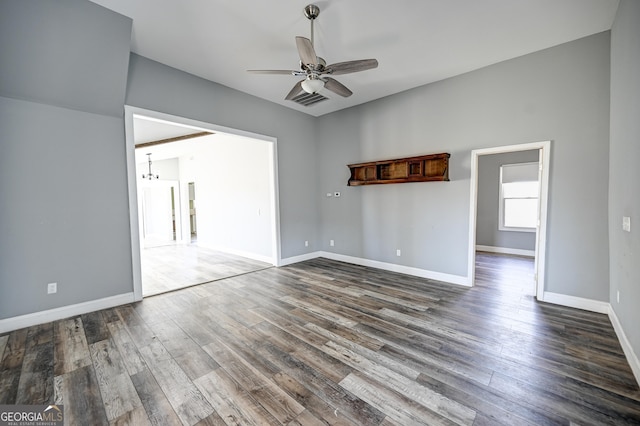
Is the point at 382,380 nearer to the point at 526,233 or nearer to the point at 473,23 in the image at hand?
the point at 473,23

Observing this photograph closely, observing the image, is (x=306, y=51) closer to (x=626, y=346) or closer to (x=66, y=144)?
(x=66, y=144)

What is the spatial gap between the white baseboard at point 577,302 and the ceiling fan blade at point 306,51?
13.9ft

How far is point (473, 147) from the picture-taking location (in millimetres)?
3982

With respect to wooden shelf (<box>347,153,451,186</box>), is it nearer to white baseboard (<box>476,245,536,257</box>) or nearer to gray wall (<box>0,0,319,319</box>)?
gray wall (<box>0,0,319,319</box>)

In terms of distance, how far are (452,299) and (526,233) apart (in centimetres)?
421

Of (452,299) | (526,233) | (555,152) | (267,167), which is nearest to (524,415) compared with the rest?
(452,299)

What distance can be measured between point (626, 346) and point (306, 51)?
13.1 ft

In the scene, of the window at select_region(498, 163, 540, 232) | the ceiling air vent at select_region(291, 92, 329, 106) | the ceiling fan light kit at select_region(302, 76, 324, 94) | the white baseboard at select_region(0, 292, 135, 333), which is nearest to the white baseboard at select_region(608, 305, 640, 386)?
the ceiling fan light kit at select_region(302, 76, 324, 94)

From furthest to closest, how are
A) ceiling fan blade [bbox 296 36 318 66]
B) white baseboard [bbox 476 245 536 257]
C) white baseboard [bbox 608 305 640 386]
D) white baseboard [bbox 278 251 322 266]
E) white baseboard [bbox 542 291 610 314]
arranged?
white baseboard [bbox 476 245 536 257] → white baseboard [bbox 278 251 322 266] → white baseboard [bbox 542 291 610 314] → ceiling fan blade [bbox 296 36 318 66] → white baseboard [bbox 608 305 640 386]

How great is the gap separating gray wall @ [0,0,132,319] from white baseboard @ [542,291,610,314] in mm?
5845

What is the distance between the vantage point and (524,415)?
65.4 inches

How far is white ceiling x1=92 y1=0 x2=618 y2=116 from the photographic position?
2.60 metres

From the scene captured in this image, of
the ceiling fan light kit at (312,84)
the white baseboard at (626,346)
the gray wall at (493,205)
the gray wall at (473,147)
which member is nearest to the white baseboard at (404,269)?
the gray wall at (473,147)

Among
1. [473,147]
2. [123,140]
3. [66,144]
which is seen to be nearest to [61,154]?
[66,144]
